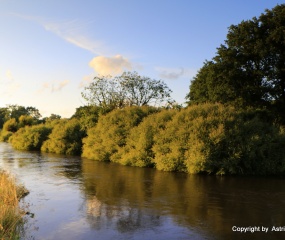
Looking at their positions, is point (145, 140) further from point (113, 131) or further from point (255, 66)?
point (255, 66)

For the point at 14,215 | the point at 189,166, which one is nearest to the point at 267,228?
the point at 14,215

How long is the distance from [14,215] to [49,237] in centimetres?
125

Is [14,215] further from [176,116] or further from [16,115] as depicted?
[16,115]

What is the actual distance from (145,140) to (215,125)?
20.7 feet

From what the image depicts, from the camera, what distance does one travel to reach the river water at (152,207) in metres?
10.8

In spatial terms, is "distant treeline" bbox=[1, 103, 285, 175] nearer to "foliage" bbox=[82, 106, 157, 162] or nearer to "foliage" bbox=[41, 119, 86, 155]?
"foliage" bbox=[82, 106, 157, 162]

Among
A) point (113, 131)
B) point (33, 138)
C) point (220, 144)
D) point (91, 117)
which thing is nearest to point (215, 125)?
point (220, 144)

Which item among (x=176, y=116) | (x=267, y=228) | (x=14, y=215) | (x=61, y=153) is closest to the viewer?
(x=14, y=215)

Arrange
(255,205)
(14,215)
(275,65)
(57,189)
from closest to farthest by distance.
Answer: (14,215) → (255,205) → (57,189) → (275,65)

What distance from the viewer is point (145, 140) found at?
92.7ft

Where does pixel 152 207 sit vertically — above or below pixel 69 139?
below

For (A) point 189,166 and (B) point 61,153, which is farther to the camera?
(B) point 61,153

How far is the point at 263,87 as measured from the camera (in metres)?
33.5

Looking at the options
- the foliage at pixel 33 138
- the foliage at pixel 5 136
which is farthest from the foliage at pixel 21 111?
the foliage at pixel 33 138
